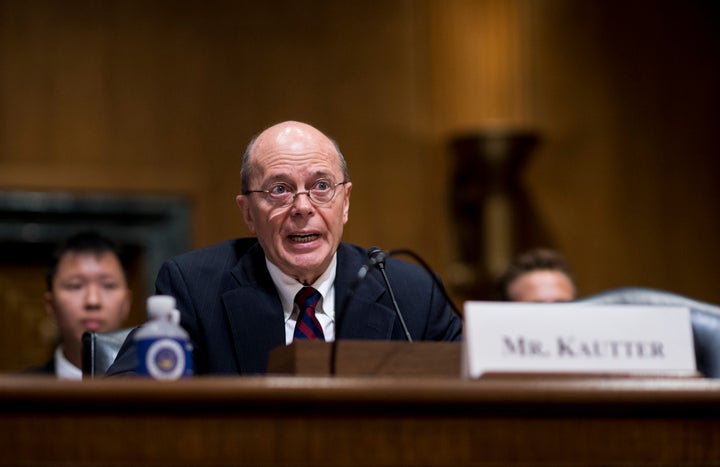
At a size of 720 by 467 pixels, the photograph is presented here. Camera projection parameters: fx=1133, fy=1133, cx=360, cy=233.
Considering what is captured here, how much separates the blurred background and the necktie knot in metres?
3.01

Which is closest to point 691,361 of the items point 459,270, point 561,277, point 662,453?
point 662,453

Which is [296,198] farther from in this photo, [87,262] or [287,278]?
[87,262]

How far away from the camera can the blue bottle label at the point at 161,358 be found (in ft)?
6.27

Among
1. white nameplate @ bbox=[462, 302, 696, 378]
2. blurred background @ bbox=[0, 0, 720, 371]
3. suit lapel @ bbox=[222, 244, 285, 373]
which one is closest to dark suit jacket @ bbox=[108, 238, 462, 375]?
suit lapel @ bbox=[222, 244, 285, 373]

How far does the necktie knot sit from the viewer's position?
2.65 metres

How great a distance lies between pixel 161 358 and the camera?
75.5 inches

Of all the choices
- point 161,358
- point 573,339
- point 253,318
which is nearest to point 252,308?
point 253,318

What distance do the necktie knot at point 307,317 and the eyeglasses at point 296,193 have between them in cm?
24

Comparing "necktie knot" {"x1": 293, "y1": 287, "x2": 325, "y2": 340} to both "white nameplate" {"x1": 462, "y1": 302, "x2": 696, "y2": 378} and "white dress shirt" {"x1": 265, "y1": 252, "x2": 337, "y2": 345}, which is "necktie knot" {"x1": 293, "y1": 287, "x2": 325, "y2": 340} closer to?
"white dress shirt" {"x1": 265, "y1": 252, "x2": 337, "y2": 345}

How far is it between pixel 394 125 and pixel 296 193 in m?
3.22

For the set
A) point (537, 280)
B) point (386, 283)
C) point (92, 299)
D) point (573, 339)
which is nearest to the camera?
point (573, 339)

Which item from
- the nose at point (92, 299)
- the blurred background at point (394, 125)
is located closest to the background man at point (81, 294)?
the nose at point (92, 299)

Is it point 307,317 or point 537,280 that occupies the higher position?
point 537,280

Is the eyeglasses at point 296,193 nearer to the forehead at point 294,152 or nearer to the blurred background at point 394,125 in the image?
the forehead at point 294,152
